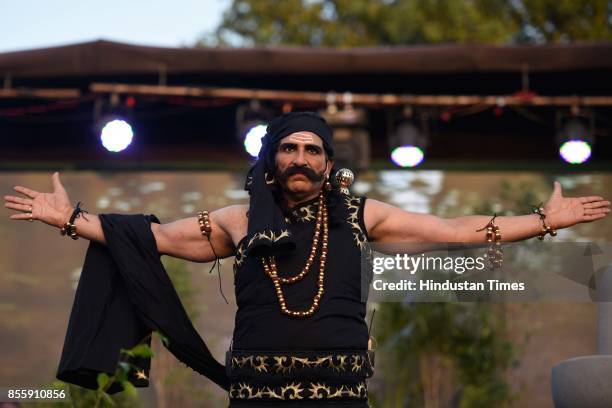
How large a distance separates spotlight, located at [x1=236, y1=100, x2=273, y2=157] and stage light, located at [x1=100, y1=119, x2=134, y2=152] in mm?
877

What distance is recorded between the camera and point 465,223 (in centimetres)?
443

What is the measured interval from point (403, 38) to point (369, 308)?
1299cm

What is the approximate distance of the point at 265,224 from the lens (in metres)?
4.12

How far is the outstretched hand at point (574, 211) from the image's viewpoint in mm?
4336

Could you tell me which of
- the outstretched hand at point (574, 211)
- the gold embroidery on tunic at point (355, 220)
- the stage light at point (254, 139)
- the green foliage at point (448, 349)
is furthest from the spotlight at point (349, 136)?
the outstretched hand at point (574, 211)

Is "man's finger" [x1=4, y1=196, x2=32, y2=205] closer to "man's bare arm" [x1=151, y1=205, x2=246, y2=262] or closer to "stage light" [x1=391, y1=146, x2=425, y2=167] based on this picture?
"man's bare arm" [x1=151, y1=205, x2=246, y2=262]

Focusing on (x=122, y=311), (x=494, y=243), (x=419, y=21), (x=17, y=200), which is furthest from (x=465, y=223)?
(x=419, y=21)

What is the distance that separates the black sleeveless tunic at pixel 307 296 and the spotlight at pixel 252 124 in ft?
11.0

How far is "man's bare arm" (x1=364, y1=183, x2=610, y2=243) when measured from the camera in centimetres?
435

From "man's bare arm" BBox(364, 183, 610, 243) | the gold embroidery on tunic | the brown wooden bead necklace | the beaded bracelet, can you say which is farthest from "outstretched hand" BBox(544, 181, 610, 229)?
the beaded bracelet

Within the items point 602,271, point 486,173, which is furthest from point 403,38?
point 602,271

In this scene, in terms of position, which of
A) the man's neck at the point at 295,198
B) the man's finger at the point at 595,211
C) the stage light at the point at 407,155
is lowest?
the man's finger at the point at 595,211

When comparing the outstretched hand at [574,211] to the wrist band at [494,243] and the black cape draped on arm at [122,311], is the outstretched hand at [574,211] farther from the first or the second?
the black cape draped on arm at [122,311]

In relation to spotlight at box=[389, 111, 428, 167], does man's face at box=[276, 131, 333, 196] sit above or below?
below
